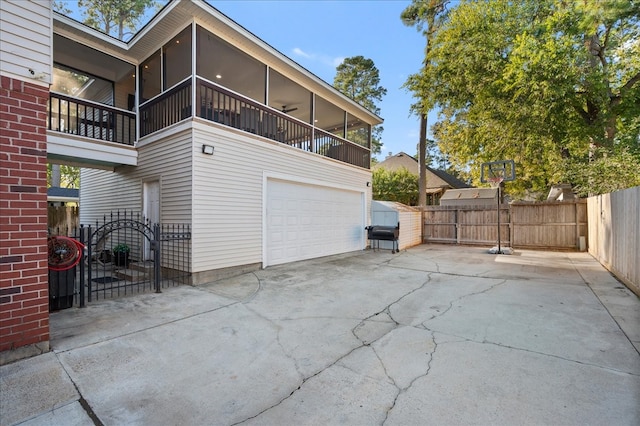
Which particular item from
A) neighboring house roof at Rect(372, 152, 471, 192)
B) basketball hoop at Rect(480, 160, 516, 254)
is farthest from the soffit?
neighboring house roof at Rect(372, 152, 471, 192)

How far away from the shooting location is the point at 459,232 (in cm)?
1264

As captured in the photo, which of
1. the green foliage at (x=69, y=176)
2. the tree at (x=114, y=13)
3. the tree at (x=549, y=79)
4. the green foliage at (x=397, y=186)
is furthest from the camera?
the green foliage at (x=397, y=186)

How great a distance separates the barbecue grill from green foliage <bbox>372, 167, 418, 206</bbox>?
11.2 meters

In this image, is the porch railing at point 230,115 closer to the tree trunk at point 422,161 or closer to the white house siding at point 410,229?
the white house siding at point 410,229

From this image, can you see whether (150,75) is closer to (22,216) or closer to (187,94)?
(187,94)

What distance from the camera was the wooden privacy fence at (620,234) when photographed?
4.76 metres

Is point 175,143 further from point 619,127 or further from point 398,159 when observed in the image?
point 398,159

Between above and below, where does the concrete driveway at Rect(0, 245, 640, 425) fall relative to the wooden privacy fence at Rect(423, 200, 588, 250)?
below

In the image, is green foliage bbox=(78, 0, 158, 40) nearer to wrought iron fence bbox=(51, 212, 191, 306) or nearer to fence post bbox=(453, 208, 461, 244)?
wrought iron fence bbox=(51, 212, 191, 306)

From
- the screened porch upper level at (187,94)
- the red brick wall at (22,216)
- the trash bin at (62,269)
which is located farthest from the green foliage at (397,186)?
the red brick wall at (22,216)

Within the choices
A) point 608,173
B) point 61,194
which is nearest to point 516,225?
point 608,173

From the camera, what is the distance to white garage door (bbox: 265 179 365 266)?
752 cm

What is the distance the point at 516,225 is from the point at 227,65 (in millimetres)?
11473

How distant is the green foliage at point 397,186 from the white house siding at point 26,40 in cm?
2024
